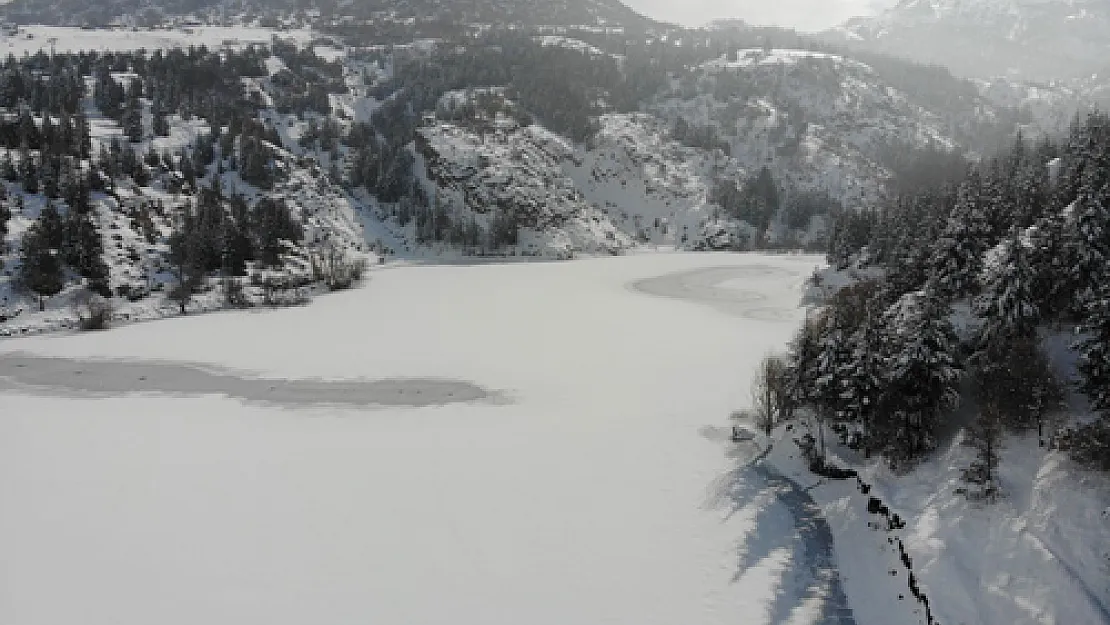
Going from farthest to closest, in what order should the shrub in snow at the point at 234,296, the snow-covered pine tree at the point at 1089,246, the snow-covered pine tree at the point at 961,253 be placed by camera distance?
the shrub in snow at the point at 234,296 < the snow-covered pine tree at the point at 961,253 < the snow-covered pine tree at the point at 1089,246

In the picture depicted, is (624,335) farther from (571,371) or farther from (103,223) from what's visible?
(103,223)

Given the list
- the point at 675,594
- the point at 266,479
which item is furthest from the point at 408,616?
the point at 266,479

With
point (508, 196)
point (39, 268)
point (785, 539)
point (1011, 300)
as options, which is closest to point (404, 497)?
point (785, 539)

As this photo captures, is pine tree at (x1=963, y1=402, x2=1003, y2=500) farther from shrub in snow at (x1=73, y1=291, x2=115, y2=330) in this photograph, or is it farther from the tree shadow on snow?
shrub in snow at (x1=73, y1=291, x2=115, y2=330)

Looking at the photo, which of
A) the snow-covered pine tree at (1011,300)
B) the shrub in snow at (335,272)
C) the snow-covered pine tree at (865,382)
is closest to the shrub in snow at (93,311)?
the shrub in snow at (335,272)

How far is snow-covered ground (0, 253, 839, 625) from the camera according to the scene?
1191 inches

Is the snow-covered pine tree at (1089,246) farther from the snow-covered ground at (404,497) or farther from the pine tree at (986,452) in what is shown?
the snow-covered ground at (404,497)

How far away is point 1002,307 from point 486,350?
50334mm

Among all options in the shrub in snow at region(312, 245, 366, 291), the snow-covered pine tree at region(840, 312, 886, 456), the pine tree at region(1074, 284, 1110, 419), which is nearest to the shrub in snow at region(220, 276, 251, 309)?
the shrub in snow at region(312, 245, 366, 291)

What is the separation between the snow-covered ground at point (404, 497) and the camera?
30250mm

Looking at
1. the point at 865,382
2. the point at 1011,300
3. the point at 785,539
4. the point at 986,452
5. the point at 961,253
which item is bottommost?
the point at 785,539

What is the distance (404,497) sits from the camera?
3906cm

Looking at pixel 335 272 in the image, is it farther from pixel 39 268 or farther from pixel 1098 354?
pixel 1098 354

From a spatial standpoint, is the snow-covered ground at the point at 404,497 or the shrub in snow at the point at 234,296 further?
the shrub in snow at the point at 234,296
